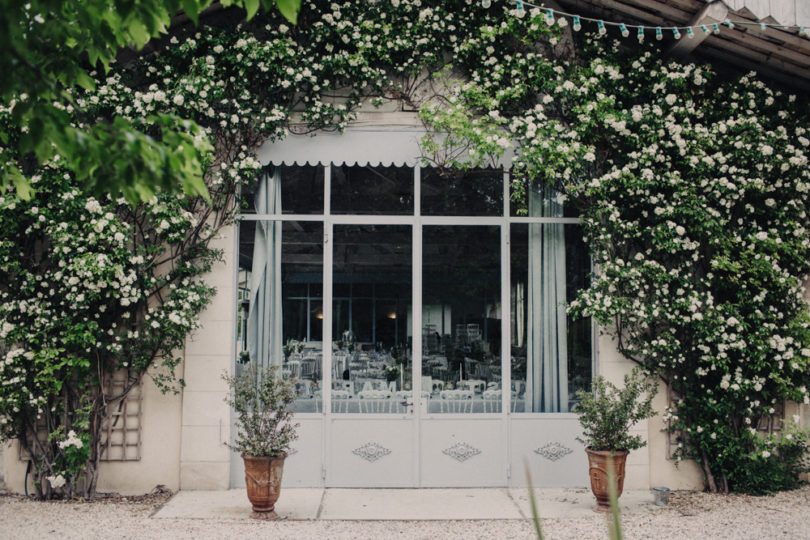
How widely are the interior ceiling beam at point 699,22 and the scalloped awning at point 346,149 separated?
8.62ft

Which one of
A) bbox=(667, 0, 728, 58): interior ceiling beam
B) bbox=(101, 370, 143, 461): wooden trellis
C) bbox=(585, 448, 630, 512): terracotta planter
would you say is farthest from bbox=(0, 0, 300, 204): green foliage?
bbox=(667, 0, 728, 58): interior ceiling beam

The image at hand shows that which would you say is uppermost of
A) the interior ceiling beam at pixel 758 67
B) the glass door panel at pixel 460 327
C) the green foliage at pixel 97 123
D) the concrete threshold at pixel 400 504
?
the interior ceiling beam at pixel 758 67

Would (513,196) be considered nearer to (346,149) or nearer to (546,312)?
(546,312)

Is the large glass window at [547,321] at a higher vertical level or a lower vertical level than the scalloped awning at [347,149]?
lower

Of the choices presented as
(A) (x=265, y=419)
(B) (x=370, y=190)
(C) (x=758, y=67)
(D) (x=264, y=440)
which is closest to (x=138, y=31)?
(A) (x=265, y=419)

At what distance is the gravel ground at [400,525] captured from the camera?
15.8ft

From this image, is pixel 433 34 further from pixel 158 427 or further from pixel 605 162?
pixel 158 427

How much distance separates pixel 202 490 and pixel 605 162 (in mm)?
4966

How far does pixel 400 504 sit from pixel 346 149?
3.39 metres

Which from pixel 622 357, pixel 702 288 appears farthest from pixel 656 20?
pixel 622 357

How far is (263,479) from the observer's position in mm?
5090

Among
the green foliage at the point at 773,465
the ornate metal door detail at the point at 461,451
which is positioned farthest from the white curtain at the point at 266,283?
the green foliage at the point at 773,465

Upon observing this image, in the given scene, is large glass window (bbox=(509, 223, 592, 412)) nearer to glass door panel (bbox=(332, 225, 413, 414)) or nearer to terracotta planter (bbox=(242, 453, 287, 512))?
glass door panel (bbox=(332, 225, 413, 414))

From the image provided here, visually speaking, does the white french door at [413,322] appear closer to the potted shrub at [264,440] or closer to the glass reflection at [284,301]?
the glass reflection at [284,301]
